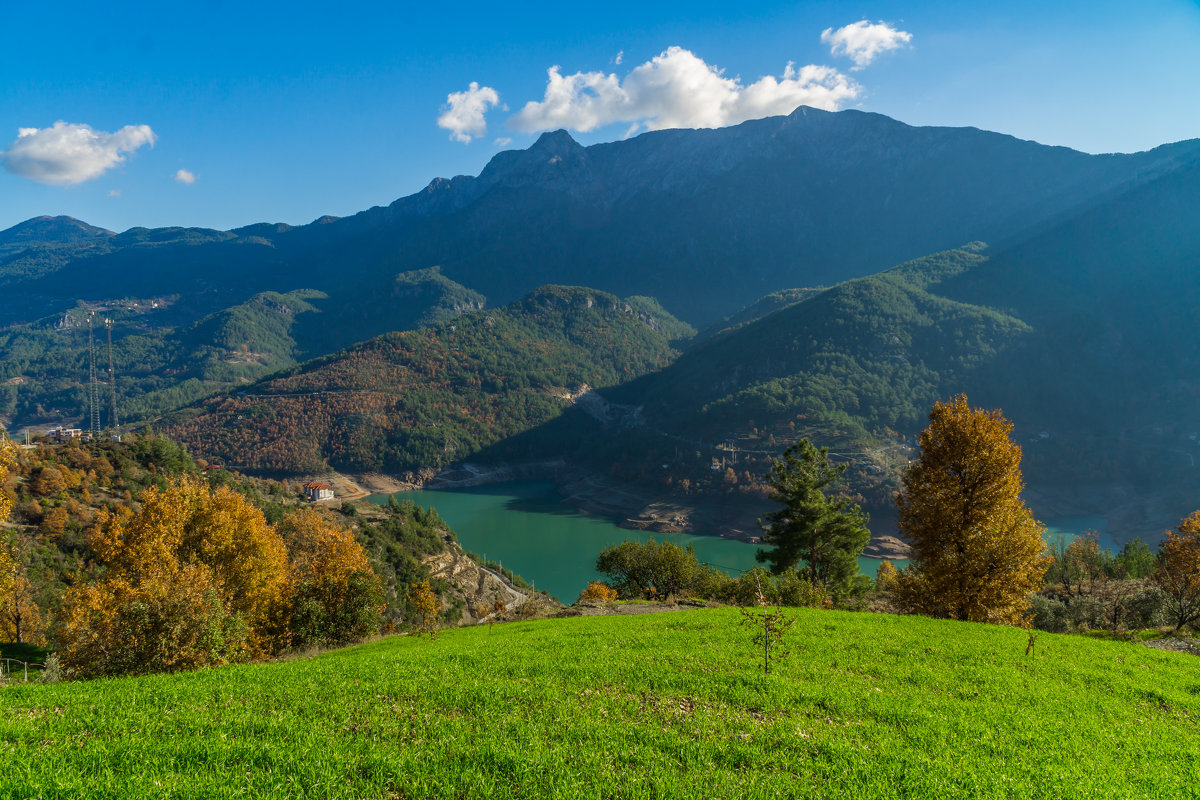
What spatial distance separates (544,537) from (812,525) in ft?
284

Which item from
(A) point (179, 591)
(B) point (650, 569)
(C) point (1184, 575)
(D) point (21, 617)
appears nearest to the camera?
(A) point (179, 591)

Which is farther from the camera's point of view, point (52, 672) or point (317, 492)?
point (317, 492)

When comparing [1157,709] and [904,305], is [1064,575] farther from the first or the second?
[904,305]

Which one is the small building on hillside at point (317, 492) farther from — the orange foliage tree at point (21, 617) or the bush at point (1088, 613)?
the bush at point (1088, 613)

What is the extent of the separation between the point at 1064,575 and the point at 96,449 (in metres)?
88.4

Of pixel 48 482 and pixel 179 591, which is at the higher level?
pixel 179 591

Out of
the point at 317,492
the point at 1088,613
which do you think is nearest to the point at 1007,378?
the point at 1088,613

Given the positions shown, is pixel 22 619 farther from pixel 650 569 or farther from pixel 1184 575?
pixel 1184 575

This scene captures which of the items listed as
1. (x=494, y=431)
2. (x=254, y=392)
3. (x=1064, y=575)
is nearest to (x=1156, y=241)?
(x=1064, y=575)

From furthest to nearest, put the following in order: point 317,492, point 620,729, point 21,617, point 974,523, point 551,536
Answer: point 317,492
point 551,536
point 21,617
point 974,523
point 620,729

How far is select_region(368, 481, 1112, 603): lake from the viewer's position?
92.2 metres

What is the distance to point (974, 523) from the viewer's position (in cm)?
1992

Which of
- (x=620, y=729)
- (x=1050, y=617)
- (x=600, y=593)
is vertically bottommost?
(x=600, y=593)

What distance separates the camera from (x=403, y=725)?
7234 millimetres
